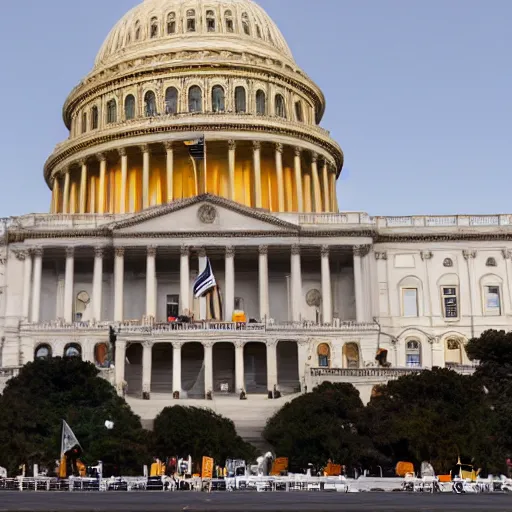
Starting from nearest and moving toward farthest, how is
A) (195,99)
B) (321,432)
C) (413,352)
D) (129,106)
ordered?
1. (321,432)
2. (413,352)
3. (195,99)
4. (129,106)

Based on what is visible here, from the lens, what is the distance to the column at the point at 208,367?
75250 millimetres

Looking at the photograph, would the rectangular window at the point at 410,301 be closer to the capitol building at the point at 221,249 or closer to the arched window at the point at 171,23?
the capitol building at the point at 221,249

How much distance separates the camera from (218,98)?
360 ft

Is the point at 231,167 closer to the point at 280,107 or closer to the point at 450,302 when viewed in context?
the point at 280,107

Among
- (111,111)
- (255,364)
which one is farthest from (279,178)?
(255,364)

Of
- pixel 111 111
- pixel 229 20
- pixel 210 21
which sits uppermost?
pixel 229 20

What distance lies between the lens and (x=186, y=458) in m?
53.3

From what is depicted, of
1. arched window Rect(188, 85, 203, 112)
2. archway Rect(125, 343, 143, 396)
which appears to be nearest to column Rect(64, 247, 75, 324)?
archway Rect(125, 343, 143, 396)

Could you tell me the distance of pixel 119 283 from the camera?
86.6m

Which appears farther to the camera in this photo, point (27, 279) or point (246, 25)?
point (246, 25)

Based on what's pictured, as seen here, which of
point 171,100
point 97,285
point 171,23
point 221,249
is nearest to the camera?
point 97,285

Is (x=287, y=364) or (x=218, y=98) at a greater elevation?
(x=218, y=98)

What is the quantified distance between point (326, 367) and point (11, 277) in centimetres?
3085

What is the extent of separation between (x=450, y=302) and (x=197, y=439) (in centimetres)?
4244
